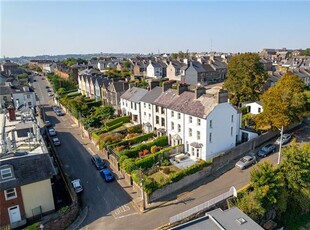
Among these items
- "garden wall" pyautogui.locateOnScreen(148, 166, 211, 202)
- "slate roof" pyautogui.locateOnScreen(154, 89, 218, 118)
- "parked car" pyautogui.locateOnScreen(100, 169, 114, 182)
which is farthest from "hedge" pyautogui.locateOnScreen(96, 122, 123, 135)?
"garden wall" pyautogui.locateOnScreen(148, 166, 211, 202)

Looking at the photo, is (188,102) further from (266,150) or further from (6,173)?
(6,173)

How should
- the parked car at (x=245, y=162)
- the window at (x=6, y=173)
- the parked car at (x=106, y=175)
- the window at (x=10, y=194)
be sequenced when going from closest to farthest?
the window at (x=6, y=173) < the window at (x=10, y=194) < the parked car at (x=106, y=175) < the parked car at (x=245, y=162)

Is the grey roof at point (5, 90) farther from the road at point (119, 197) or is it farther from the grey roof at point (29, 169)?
the grey roof at point (29, 169)

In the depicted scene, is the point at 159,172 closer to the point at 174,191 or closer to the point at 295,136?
the point at 174,191

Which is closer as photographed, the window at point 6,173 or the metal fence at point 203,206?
the window at point 6,173

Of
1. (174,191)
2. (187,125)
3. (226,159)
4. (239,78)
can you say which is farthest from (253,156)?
(239,78)

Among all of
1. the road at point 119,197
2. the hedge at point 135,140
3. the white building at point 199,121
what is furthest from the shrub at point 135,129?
the road at point 119,197

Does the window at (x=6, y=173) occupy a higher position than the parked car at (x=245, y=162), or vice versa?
the window at (x=6, y=173)
